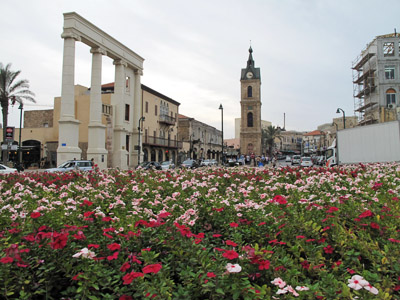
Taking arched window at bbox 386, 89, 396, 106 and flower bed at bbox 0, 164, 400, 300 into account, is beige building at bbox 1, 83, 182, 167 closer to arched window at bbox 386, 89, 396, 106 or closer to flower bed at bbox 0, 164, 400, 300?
flower bed at bbox 0, 164, 400, 300

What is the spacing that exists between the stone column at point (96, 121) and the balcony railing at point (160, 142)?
599 inches

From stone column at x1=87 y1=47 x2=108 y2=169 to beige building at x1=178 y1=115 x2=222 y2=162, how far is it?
1206 inches

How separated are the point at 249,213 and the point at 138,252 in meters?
1.82

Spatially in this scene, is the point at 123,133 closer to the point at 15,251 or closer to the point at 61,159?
the point at 61,159

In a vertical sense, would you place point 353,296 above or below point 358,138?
below

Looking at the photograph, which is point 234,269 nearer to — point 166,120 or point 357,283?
point 357,283

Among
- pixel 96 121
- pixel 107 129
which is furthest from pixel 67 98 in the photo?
pixel 107 129

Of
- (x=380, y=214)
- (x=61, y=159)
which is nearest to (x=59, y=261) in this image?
(x=380, y=214)

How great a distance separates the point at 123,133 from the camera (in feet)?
129

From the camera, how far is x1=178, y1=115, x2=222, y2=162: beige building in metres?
66.4

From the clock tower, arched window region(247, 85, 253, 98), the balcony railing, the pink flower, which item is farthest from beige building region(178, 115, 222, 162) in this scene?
the pink flower

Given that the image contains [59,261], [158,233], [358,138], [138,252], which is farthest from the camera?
[358,138]

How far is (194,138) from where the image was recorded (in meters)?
70.2

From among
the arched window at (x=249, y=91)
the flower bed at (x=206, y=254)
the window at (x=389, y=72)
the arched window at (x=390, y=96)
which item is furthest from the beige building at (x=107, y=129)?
the arched window at (x=249, y=91)
